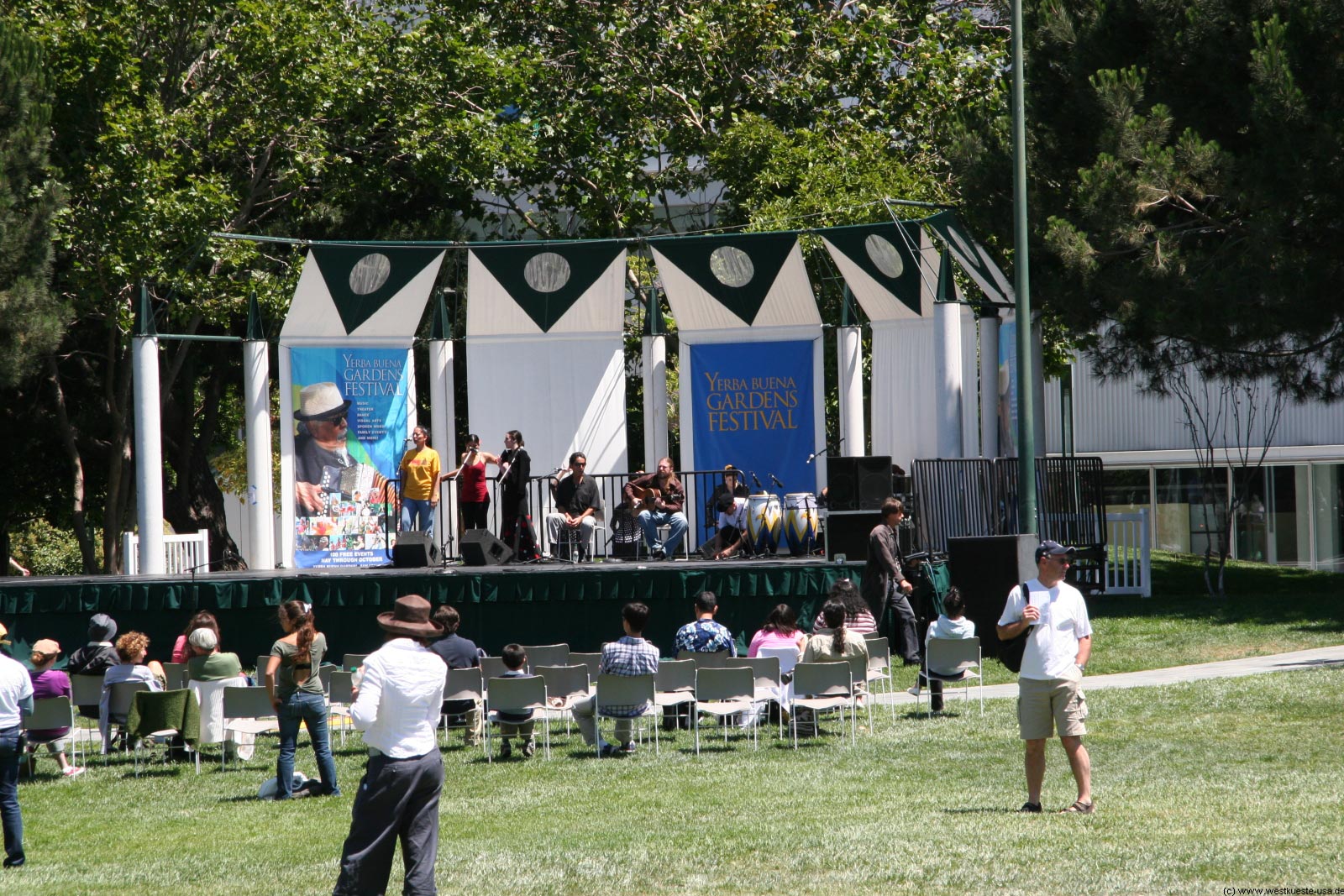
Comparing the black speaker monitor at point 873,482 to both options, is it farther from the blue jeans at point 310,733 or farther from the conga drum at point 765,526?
the blue jeans at point 310,733

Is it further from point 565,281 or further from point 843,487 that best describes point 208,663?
point 565,281

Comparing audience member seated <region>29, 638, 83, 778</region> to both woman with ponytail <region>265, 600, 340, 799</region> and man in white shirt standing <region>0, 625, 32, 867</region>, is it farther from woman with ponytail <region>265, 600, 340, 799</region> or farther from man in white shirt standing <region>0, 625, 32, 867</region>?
man in white shirt standing <region>0, 625, 32, 867</region>

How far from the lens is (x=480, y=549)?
57.2 ft

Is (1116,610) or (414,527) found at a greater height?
(414,527)

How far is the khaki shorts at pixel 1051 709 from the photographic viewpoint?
26.4 feet

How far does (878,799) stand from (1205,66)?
1337 centimetres

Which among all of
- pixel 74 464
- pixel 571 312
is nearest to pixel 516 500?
pixel 571 312

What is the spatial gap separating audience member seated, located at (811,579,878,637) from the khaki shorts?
4.76 meters

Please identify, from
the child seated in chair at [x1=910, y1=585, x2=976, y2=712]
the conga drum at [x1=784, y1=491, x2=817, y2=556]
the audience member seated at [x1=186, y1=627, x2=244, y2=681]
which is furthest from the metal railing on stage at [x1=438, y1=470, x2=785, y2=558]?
the audience member seated at [x1=186, y1=627, x2=244, y2=681]

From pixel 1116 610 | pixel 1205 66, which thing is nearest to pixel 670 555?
pixel 1116 610

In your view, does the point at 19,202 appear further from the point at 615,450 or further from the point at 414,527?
the point at 615,450

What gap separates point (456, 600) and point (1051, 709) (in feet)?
32.2

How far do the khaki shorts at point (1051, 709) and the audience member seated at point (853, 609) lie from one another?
4.76 metres

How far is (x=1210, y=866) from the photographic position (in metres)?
7.00
